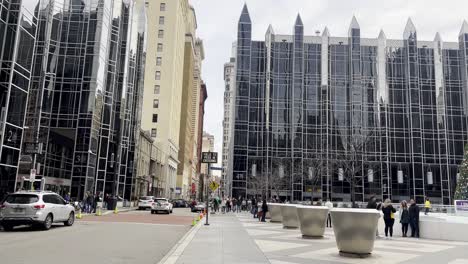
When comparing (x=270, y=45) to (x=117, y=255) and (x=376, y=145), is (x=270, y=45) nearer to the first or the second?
(x=376, y=145)

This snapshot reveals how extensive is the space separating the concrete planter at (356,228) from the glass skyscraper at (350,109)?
53.5 metres

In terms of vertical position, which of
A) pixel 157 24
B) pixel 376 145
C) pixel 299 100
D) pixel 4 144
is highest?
pixel 157 24

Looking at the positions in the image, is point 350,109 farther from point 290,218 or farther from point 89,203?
point 290,218

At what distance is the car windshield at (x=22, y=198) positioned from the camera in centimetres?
1762

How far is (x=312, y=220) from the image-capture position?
16.2m

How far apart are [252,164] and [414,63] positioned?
31.2m

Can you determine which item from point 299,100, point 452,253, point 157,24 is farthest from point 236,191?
point 452,253

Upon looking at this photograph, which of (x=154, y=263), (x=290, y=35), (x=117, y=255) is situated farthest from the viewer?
(x=290, y=35)

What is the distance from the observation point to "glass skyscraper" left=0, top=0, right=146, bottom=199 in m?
43.5

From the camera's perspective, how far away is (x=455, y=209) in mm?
24172

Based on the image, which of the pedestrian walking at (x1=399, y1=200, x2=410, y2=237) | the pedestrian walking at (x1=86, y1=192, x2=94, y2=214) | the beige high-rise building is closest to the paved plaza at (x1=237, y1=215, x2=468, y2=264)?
the pedestrian walking at (x1=399, y1=200, x2=410, y2=237)

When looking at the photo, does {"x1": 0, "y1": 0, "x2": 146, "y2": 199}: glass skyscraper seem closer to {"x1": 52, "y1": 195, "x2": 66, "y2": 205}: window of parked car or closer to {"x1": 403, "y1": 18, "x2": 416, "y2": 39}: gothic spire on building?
{"x1": 52, "y1": 195, "x2": 66, "y2": 205}: window of parked car

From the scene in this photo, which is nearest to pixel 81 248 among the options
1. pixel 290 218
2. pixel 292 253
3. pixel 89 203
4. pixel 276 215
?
pixel 292 253

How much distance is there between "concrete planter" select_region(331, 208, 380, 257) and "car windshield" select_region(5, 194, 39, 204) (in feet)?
41.6
